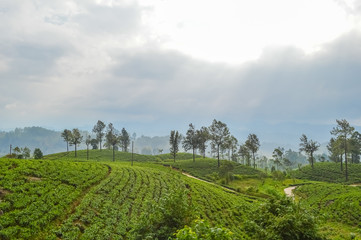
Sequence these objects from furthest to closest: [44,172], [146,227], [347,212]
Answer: [347,212] < [44,172] < [146,227]

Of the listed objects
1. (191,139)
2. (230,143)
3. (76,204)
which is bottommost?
(76,204)

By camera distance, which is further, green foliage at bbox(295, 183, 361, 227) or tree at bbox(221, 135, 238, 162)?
tree at bbox(221, 135, 238, 162)

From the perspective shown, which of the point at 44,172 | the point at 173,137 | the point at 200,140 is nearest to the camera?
the point at 44,172

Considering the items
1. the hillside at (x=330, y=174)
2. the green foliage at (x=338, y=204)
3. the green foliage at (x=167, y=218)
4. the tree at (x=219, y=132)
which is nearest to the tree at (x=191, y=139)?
the tree at (x=219, y=132)

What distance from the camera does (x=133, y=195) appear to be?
85.1 ft

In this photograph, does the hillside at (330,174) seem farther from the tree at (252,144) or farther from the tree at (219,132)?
the tree at (219,132)

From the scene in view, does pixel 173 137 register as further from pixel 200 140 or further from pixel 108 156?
pixel 108 156

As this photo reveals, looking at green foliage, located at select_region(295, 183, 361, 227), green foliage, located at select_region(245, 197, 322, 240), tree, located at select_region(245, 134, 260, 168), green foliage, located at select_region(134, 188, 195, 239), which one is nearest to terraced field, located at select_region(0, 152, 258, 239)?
green foliage, located at select_region(134, 188, 195, 239)

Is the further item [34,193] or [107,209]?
[107,209]

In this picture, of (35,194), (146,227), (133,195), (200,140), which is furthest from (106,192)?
(200,140)

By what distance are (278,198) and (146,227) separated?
920 cm

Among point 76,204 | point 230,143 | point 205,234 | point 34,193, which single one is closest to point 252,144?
point 230,143

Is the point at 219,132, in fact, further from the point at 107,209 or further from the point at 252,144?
the point at 107,209

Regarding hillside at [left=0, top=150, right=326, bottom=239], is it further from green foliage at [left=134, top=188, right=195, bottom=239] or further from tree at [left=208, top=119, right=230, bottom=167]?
tree at [left=208, top=119, right=230, bottom=167]
